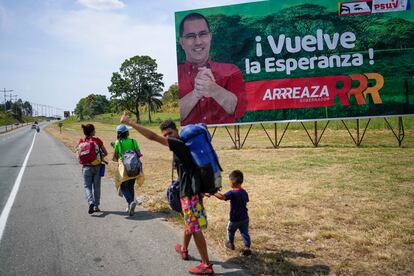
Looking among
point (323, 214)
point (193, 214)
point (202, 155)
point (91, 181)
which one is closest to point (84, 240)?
point (91, 181)

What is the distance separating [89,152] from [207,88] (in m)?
11.4

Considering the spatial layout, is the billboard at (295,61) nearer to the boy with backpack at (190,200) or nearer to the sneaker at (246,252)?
the sneaker at (246,252)

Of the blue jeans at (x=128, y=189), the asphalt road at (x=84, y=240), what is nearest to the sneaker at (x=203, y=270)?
the asphalt road at (x=84, y=240)

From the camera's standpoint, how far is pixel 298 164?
42.3 feet

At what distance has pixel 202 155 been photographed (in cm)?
407

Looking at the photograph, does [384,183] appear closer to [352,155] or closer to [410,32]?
[352,155]

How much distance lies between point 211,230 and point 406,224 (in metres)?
3.15

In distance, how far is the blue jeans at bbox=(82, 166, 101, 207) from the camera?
23.1 ft

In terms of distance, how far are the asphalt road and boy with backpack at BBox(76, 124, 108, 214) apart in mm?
335

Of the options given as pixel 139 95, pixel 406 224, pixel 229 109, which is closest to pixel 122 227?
pixel 406 224

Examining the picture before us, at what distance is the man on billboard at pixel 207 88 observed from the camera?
17688 mm

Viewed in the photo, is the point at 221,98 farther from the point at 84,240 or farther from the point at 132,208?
the point at 84,240

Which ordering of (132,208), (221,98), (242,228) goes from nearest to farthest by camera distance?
(242,228) → (132,208) → (221,98)

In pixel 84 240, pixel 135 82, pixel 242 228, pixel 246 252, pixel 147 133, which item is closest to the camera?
pixel 147 133
